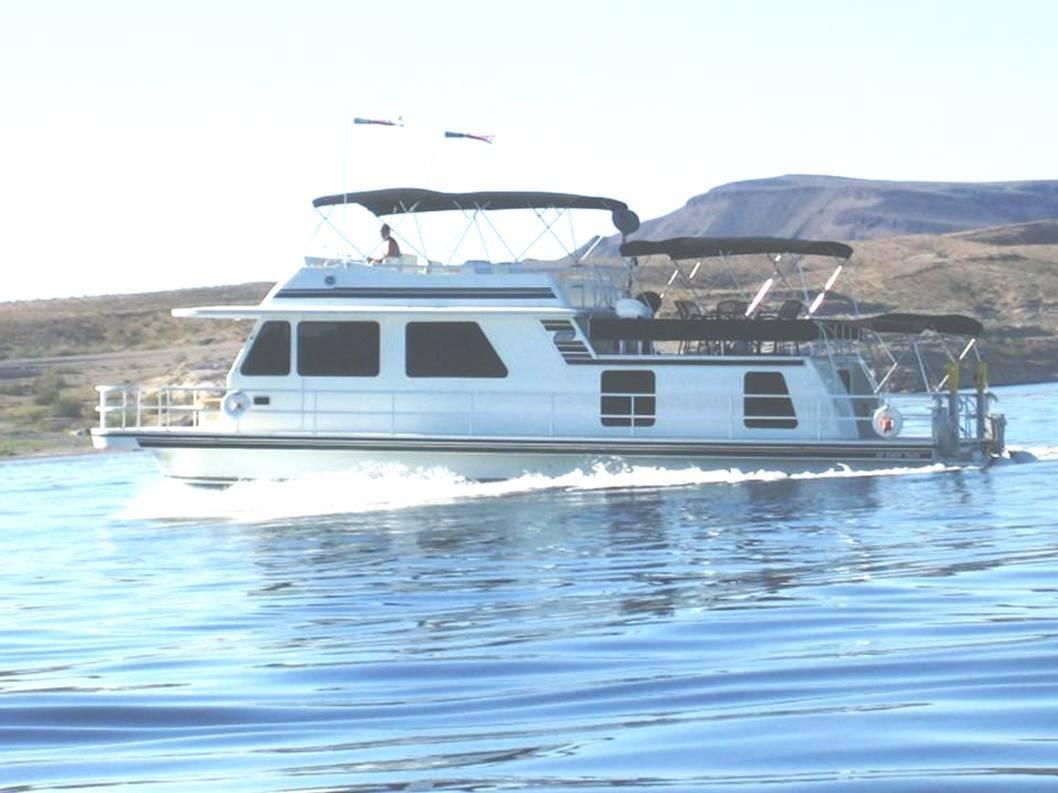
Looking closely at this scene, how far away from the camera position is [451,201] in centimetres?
2484

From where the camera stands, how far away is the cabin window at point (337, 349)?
79.6 feet

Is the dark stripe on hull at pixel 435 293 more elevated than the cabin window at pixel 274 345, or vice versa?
the dark stripe on hull at pixel 435 293

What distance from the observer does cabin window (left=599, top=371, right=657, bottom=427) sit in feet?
78.5

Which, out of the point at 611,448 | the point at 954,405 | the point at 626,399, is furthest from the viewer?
the point at 954,405

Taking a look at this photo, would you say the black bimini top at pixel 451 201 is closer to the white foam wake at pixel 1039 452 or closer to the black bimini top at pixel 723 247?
the black bimini top at pixel 723 247

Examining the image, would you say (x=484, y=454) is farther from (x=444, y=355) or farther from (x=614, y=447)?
(x=614, y=447)

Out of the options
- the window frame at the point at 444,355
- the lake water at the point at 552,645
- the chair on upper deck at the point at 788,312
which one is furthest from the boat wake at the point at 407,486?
the chair on upper deck at the point at 788,312

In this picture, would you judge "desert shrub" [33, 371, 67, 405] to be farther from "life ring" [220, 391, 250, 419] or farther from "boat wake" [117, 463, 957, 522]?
"boat wake" [117, 463, 957, 522]

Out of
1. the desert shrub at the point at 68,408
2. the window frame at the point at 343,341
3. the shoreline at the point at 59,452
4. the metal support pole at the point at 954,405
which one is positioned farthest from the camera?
the desert shrub at the point at 68,408

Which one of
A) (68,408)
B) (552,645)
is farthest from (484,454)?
(68,408)

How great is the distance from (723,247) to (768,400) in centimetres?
208

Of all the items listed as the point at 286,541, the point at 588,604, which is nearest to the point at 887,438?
the point at 286,541

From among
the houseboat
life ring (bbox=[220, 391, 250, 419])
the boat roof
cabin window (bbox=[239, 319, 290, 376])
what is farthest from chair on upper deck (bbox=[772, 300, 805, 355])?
life ring (bbox=[220, 391, 250, 419])

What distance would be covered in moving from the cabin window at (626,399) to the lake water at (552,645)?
68.5 inches
